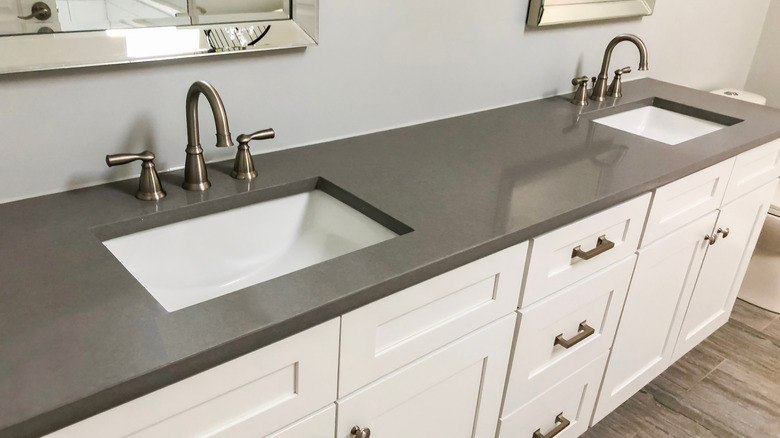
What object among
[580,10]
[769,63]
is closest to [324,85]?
[580,10]

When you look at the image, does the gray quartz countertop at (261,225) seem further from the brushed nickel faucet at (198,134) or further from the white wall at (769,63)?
the white wall at (769,63)

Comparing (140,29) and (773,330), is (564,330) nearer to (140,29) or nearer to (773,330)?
(140,29)

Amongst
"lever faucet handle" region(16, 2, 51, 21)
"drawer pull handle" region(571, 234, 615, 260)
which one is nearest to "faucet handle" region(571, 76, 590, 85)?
"drawer pull handle" region(571, 234, 615, 260)

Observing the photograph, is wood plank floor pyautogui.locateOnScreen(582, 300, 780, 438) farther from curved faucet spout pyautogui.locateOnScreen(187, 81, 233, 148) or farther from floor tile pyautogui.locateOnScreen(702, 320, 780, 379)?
curved faucet spout pyautogui.locateOnScreen(187, 81, 233, 148)

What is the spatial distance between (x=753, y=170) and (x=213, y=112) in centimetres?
168

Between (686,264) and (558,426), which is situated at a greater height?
(686,264)

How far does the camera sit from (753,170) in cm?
198

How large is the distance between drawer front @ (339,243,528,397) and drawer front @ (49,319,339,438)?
5 cm

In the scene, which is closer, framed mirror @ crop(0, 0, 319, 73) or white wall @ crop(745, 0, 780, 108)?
framed mirror @ crop(0, 0, 319, 73)

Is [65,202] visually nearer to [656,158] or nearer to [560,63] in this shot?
[656,158]

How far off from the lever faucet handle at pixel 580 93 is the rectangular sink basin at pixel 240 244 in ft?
3.32

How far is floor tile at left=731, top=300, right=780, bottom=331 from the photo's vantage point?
Answer: 2.59m

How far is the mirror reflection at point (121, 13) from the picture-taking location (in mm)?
1021

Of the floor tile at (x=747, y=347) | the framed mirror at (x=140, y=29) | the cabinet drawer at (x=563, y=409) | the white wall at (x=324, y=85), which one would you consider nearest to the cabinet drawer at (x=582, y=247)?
the cabinet drawer at (x=563, y=409)
